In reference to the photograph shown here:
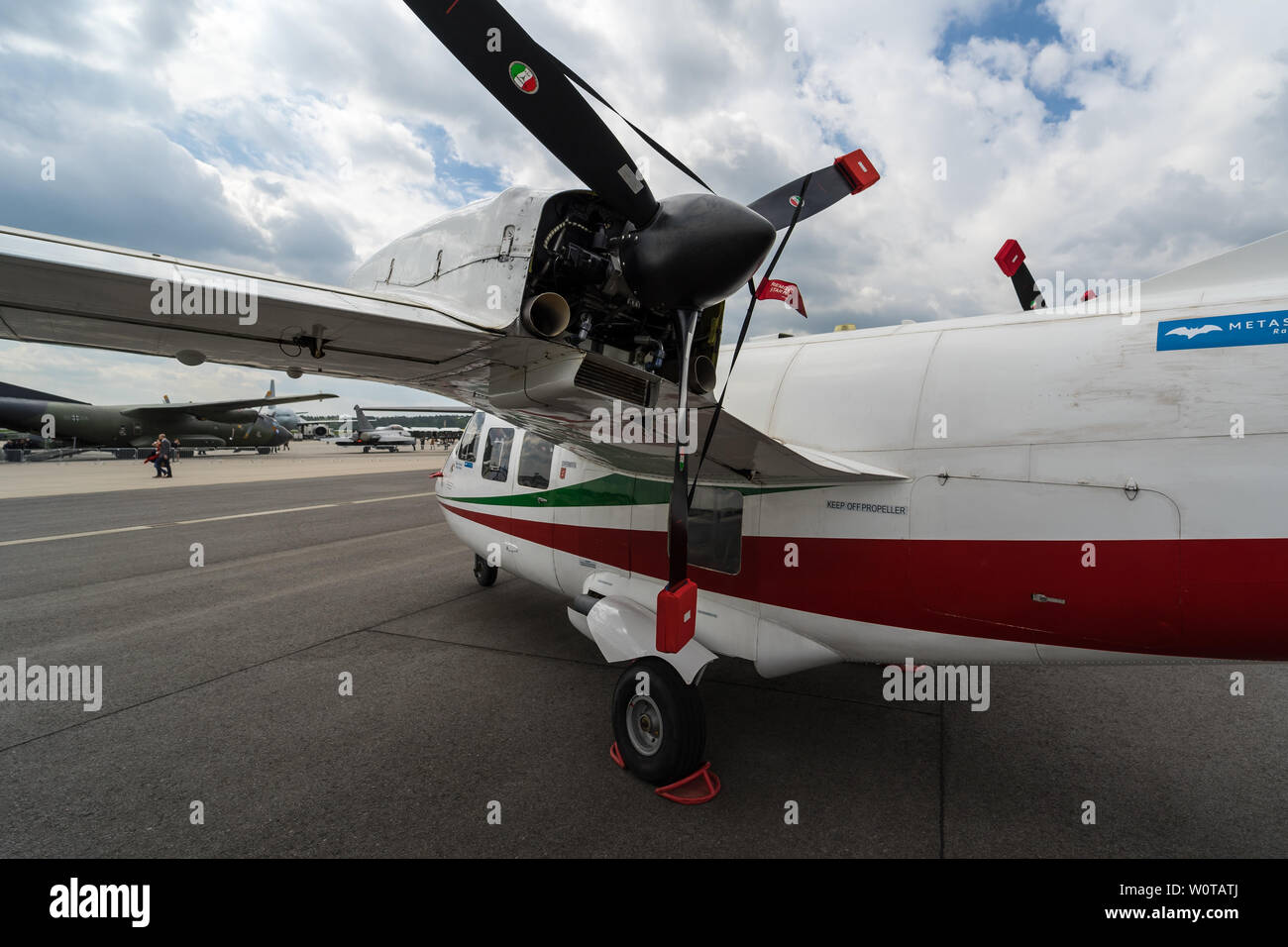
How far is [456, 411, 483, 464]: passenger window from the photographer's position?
7.22 m

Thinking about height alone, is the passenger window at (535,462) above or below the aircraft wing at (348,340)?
below

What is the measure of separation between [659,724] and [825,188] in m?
3.96

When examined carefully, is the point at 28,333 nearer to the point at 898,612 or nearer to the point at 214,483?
the point at 898,612

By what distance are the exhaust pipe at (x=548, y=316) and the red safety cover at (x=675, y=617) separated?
1.45m

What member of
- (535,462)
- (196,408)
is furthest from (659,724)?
(196,408)

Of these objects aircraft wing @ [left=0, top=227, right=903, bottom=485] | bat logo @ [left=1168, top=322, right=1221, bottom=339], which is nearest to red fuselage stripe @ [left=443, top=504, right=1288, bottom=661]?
aircraft wing @ [left=0, top=227, right=903, bottom=485]

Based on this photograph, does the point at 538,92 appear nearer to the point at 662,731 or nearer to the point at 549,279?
the point at 549,279

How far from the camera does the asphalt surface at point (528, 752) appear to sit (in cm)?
329

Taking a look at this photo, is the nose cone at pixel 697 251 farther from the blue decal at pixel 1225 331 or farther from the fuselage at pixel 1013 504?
the blue decal at pixel 1225 331

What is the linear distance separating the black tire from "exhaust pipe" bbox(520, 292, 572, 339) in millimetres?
2398

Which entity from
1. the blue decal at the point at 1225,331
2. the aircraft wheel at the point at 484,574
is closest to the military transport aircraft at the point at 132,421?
the aircraft wheel at the point at 484,574

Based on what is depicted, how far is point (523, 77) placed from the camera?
8.72 feet

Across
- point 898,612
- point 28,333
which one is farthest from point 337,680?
point 898,612
